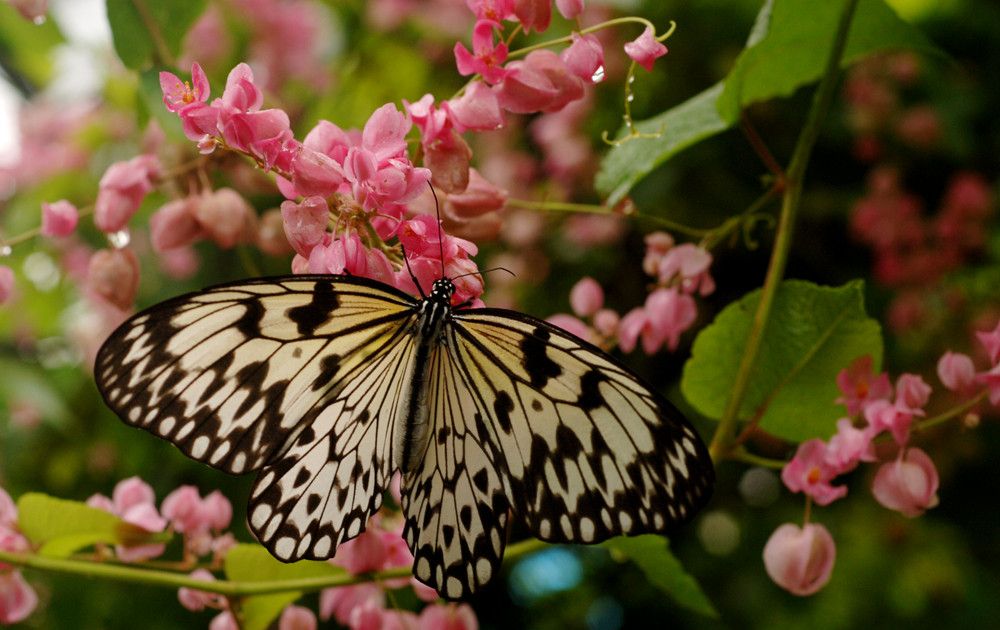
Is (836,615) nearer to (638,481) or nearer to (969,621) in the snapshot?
(969,621)

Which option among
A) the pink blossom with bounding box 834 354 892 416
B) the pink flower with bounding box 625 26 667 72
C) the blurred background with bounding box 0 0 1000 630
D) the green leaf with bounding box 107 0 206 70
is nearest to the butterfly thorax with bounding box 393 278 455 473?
the pink flower with bounding box 625 26 667 72

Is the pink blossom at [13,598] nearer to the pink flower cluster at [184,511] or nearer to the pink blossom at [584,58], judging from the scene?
the pink flower cluster at [184,511]

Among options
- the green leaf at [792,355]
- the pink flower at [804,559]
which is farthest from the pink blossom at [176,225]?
the pink flower at [804,559]

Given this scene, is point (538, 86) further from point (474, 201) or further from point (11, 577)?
point (11, 577)

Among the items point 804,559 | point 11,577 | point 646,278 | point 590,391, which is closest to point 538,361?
point 590,391

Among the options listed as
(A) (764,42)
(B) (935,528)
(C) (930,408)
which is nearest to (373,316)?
(A) (764,42)

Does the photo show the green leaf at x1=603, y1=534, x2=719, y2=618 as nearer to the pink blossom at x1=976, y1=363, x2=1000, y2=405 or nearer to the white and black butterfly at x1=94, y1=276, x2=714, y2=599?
the white and black butterfly at x1=94, y1=276, x2=714, y2=599
